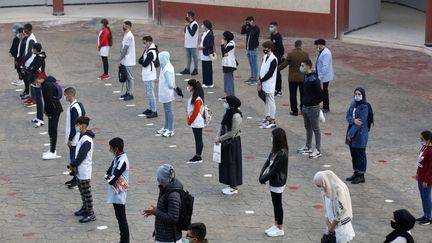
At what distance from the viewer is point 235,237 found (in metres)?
13.9

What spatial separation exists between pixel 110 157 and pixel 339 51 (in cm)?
1086

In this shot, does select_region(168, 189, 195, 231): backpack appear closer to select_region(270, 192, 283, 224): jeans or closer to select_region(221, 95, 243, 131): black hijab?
select_region(270, 192, 283, 224): jeans

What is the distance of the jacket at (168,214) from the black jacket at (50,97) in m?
6.14

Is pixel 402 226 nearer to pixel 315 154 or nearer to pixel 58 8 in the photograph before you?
pixel 315 154

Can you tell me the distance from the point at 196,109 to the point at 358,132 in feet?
9.81

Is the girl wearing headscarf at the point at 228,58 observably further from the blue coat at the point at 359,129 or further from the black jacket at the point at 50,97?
the blue coat at the point at 359,129

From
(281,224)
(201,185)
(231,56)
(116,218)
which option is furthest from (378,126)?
(116,218)

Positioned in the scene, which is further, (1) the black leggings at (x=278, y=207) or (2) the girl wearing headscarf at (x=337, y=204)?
(1) the black leggings at (x=278, y=207)

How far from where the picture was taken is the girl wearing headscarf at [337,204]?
11734 mm

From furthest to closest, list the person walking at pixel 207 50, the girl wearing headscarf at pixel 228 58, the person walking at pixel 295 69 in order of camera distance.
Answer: the person walking at pixel 207 50, the girl wearing headscarf at pixel 228 58, the person walking at pixel 295 69

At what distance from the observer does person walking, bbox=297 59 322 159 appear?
17281 mm

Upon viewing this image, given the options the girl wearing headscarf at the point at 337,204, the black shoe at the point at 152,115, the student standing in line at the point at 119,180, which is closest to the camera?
the girl wearing headscarf at the point at 337,204

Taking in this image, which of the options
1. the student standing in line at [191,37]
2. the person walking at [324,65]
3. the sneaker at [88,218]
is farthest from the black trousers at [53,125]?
the student standing in line at [191,37]

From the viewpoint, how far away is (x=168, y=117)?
18.8m
